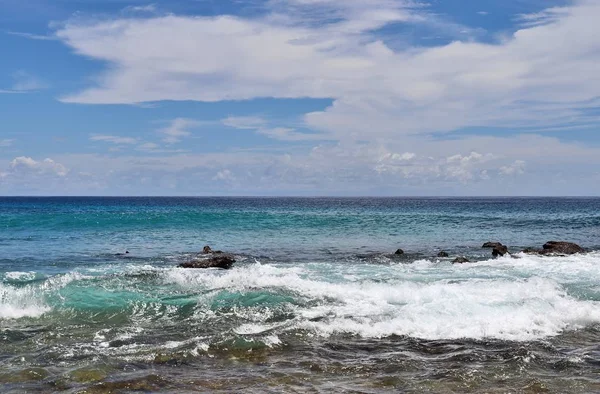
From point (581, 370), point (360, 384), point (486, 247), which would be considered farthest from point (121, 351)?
point (486, 247)

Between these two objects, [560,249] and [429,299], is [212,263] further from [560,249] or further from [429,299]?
[560,249]

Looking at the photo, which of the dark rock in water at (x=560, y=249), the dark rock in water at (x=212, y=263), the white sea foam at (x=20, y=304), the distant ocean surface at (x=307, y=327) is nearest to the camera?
the distant ocean surface at (x=307, y=327)

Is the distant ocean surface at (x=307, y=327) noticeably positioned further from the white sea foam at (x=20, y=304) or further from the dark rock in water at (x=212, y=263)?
the dark rock in water at (x=212, y=263)

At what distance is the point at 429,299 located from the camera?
54.0ft

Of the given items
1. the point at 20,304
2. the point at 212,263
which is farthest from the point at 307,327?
the point at 212,263

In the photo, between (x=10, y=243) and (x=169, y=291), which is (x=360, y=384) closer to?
(x=169, y=291)

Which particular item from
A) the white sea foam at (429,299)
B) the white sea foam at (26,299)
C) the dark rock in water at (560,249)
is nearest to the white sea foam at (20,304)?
the white sea foam at (26,299)

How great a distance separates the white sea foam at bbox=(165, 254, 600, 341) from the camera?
13.6 metres

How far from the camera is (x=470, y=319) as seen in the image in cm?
1430

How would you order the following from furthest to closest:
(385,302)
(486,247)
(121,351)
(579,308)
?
(486,247)
(385,302)
(579,308)
(121,351)

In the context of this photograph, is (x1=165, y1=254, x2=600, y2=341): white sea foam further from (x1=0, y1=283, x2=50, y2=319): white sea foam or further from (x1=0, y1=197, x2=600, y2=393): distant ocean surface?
(x1=0, y1=283, x2=50, y2=319): white sea foam

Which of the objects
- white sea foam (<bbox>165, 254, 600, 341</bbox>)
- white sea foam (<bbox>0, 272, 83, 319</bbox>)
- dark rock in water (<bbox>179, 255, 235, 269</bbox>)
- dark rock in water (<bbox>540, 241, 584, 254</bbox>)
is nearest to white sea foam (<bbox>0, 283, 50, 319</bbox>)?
white sea foam (<bbox>0, 272, 83, 319</bbox>)

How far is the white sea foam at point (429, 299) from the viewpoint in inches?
536

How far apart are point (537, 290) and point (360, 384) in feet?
34.5
